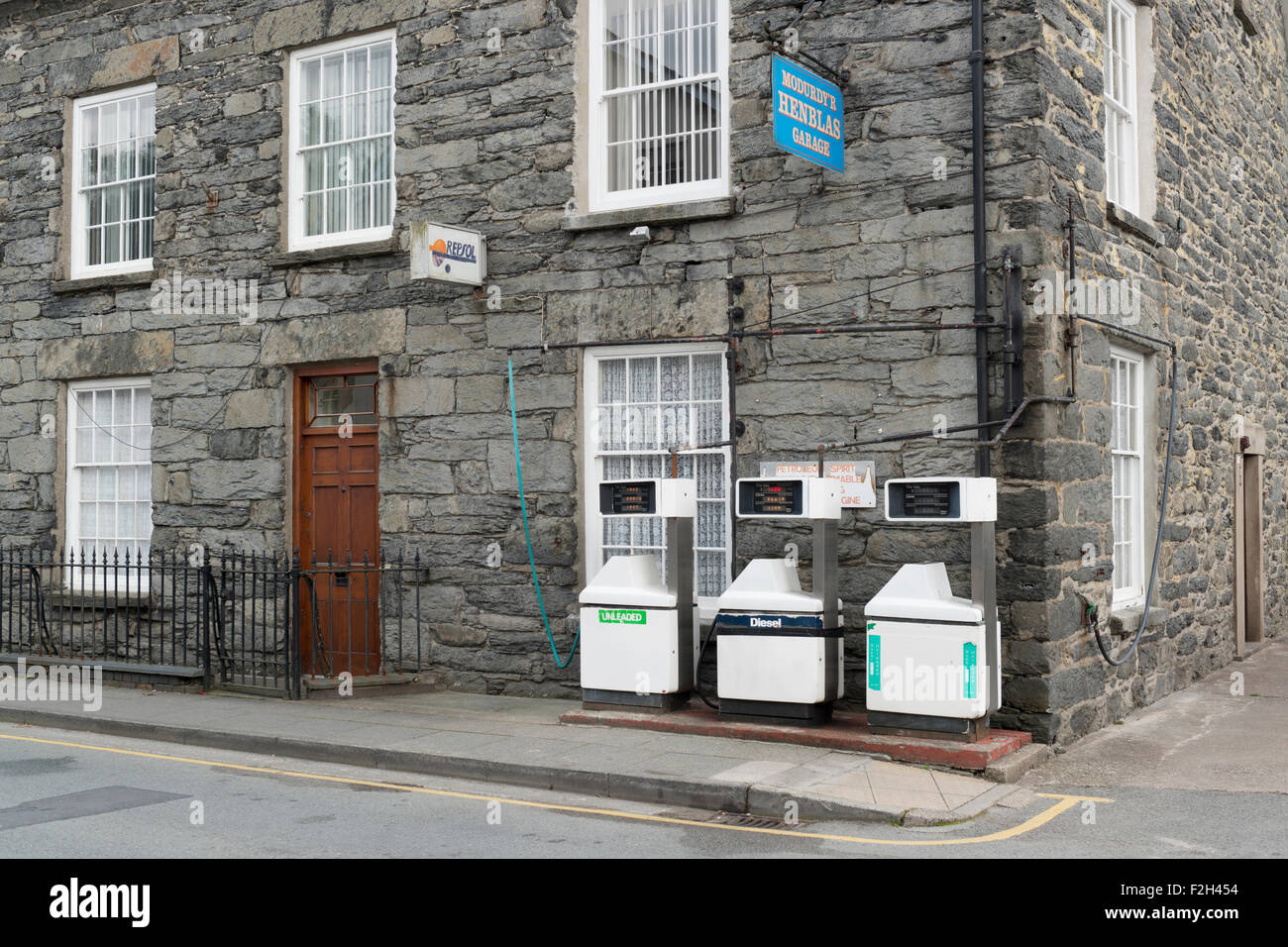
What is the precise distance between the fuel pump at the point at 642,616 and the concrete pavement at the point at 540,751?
0.38 meters

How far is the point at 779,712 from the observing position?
9.05 metres

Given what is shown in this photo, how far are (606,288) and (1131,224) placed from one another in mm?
4331

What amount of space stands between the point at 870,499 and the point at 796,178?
8.22 feet

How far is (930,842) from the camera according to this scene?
22.3 ft

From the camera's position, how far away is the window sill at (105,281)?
13.3 m

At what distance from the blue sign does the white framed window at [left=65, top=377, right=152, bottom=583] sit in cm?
772

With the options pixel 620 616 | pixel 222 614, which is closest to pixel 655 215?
pixel 620 616

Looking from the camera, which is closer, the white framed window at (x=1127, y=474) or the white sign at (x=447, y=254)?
the white sign at (x=447, y=254)

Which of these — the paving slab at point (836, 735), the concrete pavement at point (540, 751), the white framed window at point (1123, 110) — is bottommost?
the concrete pavement at point (540, 751)

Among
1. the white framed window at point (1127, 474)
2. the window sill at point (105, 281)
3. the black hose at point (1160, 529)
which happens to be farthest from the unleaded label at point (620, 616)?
the window sill at point (105, 281)

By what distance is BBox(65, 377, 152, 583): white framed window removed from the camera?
13562 mm

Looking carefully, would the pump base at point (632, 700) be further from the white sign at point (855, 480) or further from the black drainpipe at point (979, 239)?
the black drainpipe at point (979, 239)

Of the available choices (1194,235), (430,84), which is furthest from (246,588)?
(1194,235)

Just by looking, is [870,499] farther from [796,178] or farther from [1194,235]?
[1194,235]
